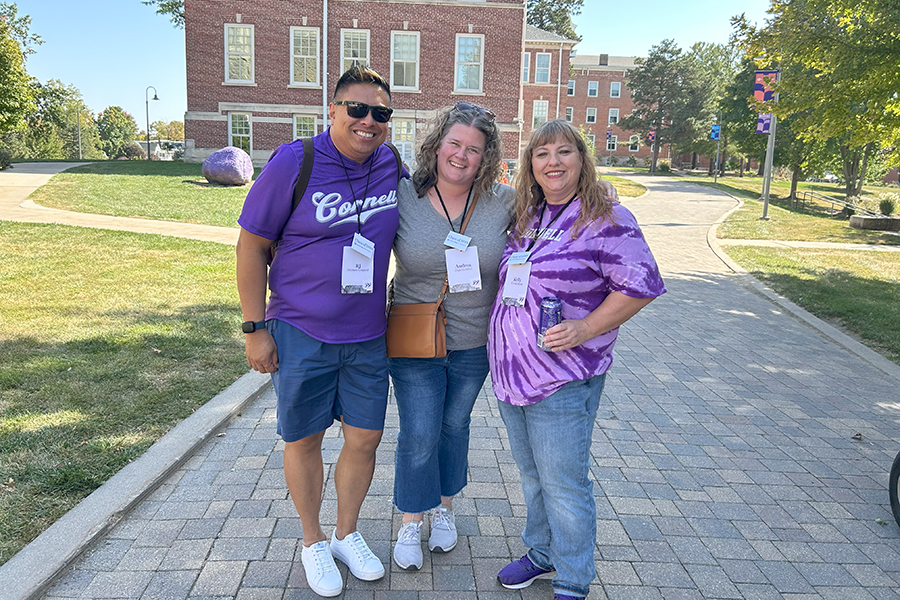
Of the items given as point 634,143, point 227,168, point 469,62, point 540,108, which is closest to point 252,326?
point 227,168

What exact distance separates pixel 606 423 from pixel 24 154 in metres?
48.9

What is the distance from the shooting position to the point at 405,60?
3189cm

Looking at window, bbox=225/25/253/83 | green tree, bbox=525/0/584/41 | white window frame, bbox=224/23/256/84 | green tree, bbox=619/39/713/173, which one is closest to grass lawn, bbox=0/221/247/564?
white window frame, bbox=224/23/256/84

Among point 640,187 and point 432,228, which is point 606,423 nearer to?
point 432,228

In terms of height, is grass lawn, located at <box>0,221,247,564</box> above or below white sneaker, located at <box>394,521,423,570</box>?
above

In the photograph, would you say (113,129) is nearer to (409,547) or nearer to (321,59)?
(321,59)

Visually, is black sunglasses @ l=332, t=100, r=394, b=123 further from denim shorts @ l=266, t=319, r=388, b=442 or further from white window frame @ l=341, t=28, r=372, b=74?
white window frame @ l=341, t=28, r=372, b=74

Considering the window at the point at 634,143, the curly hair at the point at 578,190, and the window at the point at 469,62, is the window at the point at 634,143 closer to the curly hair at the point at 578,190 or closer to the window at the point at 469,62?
the window at the point at 469,62

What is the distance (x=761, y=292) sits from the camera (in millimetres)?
10914

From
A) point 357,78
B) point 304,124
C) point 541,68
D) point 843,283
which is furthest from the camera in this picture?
point 541,68

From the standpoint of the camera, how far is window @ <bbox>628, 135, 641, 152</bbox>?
72.8 meters

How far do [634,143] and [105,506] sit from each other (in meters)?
75.1

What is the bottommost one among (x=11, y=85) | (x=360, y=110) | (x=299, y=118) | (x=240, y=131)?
(x=360, y=110)

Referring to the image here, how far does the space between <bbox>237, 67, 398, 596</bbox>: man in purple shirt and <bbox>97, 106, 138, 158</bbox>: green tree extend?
73791 mm
